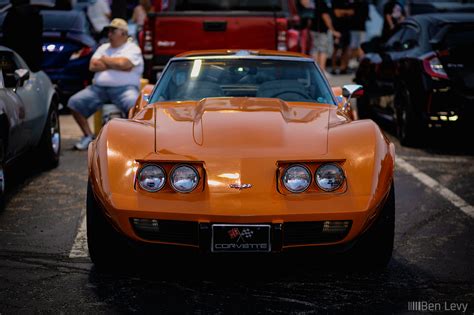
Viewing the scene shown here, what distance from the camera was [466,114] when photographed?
10.9 m

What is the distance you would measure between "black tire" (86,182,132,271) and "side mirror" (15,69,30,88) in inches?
128

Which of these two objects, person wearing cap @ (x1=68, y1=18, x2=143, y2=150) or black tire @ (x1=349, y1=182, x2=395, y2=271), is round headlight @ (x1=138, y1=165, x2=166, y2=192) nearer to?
black tire @ (x1=349, y1=182, x2=395, y2=271)

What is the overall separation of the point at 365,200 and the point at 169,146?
115 centimetres

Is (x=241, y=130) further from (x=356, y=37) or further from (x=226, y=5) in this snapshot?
(x=356, y=37)

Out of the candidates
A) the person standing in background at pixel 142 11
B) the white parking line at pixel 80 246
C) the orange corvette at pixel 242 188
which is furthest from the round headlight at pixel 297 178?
the person standing in background at pixel 142 11

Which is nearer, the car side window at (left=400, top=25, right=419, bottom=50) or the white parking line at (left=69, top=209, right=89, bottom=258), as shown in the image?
the white parking line at (left=69, top=209, right=89, bottom=258)

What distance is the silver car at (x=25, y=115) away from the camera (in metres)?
8.30

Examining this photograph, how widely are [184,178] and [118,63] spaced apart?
611cm

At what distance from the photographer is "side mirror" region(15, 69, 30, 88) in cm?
888

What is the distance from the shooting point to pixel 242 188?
5598 millimetres

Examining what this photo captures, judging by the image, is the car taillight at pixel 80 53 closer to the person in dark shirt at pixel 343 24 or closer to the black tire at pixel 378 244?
the person in dark shirt at pixel 343 24

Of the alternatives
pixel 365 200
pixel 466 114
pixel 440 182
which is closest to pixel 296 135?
pixel 365 200

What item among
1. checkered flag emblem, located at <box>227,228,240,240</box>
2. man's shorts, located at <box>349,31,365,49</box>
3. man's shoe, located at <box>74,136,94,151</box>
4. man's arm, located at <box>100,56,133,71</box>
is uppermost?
checkered flag emblem, located at <box>227,228,240,240</box>

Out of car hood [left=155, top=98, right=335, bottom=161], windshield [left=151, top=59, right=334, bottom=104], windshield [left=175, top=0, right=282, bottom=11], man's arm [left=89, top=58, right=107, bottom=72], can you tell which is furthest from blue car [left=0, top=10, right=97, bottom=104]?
car hood [left=155, top=98, right=335, bottom=161]
